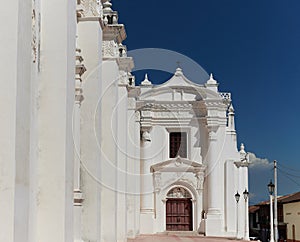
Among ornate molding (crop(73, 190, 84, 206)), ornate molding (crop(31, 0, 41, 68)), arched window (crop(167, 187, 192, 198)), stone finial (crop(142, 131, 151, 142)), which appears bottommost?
ornate molding (crop(73, 190, 84, 206))

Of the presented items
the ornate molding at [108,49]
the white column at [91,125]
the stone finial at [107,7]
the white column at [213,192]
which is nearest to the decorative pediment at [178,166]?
the white column at [213,192]

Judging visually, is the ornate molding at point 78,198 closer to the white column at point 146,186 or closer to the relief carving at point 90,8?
the relief carving at point 90,8

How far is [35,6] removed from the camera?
8852mm

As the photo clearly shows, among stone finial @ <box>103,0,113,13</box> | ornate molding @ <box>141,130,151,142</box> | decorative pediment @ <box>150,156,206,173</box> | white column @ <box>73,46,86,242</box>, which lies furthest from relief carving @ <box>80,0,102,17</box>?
decorative pediment @ <box>150,156,206,173</box>

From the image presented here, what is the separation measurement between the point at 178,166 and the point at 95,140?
64.9ft

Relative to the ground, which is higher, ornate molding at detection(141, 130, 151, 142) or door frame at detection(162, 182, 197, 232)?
ornate molding at detection(141, 130, 151, 142)

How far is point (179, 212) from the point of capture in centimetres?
3394

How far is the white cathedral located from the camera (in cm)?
679

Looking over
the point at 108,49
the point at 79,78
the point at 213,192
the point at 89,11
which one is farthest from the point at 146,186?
the point at 79,78

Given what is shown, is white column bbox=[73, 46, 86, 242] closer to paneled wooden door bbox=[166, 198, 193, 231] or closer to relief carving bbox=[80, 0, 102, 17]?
relief carving bbox=[80, 0, 102, 17]

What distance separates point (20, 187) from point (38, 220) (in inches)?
112

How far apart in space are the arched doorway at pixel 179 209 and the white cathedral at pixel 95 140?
0.06 metres

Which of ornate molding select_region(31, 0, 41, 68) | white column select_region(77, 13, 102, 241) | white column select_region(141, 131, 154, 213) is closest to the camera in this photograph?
ornate molding select_region(31, 0, 41, 68)

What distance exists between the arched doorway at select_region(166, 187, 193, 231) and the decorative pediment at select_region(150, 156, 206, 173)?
3.96 ft
